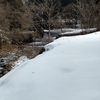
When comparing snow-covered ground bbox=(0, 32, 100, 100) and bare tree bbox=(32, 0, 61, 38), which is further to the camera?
bare tree bbox=(32, 0, 61, 38)

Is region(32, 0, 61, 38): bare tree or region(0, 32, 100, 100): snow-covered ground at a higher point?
region(32, 0, 61, 38): bare tree

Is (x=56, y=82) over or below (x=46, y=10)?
below

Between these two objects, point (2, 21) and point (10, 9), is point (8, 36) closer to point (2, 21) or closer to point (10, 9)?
point (2, 21)

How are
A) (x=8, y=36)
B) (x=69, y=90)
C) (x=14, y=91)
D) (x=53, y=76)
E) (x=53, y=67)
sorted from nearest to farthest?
(x=69, y=90)
(x=14, y=91)
(x=53, y=76)
(x=53, y=67)
(x=8, y=36)

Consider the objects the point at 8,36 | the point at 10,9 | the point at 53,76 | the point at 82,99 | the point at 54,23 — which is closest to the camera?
the point at 82,99

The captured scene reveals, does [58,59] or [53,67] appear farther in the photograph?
[58,59]

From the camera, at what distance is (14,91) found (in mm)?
2219

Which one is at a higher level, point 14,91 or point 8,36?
point 14,91

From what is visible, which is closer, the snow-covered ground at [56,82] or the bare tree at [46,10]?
the snow-covered ground at [56,82]

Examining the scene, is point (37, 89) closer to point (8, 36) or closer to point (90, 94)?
point (90, 94)

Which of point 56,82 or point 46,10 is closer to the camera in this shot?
point 56,82

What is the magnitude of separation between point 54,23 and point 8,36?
5059mm

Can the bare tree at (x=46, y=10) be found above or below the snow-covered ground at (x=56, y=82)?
above

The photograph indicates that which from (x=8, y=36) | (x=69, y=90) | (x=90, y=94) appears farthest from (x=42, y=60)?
(x=8, y=36)
